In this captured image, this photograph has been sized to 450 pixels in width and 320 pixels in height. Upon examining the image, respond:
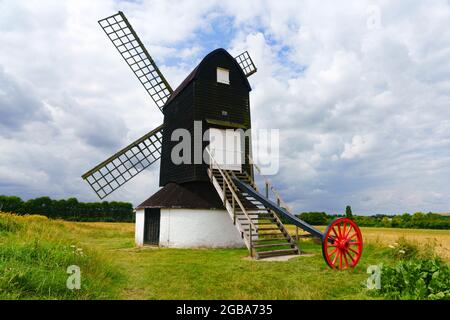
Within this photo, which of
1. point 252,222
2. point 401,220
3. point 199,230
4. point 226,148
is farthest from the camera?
point 401,220

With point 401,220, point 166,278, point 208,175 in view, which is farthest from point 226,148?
point 401,220

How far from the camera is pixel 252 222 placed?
10.8 m

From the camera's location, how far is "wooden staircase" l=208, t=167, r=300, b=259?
1108 centimetres

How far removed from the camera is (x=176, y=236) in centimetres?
1467

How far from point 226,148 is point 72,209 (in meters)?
41.0

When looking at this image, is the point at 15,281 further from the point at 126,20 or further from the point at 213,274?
the point at 126,20

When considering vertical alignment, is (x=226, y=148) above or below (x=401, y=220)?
above

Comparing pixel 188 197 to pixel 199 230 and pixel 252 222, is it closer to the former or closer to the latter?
pixel 199 230

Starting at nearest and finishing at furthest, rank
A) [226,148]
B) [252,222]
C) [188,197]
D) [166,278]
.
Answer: [166,278] → [252,222] → [188,197] → [226,148]

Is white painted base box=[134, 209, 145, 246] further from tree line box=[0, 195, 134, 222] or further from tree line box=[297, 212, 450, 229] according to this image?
tree line box=[0, 195, 134, 222]

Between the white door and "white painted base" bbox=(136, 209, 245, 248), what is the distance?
2.66 m

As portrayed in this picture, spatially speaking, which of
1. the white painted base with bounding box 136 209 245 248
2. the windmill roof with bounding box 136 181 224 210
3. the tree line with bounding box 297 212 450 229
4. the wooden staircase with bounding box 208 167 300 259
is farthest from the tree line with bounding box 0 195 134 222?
the wooden staircase with bounding box 208 167 300 259

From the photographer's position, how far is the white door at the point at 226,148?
15.7m
